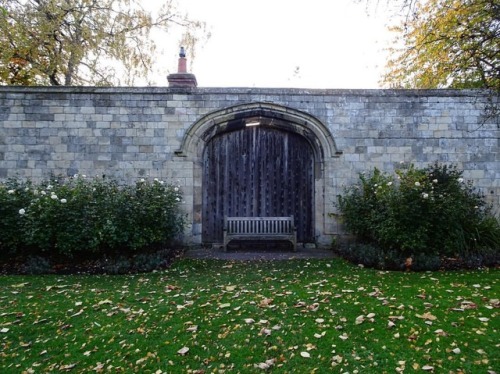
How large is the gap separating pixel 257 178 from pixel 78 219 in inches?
152

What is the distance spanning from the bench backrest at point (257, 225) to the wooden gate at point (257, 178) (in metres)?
0.52

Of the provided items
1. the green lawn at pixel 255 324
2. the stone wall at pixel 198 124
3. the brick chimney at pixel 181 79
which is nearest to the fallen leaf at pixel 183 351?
the green lawn at pixel 255 324

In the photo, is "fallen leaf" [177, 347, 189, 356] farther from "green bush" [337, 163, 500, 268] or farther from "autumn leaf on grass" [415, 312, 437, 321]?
"green bush" [337, 163, 500, 268]

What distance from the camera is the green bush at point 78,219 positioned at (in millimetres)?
6441

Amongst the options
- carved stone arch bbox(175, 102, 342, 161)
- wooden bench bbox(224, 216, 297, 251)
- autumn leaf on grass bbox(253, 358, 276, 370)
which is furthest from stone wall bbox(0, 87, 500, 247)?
autumn leaf on grass bbox(253, 358, 276, 370)

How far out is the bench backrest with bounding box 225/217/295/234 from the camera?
7973 millimetres

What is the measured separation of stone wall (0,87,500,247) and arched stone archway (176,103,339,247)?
0.21 feet

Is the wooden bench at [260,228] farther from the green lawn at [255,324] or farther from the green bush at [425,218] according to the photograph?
the green lawn at [255,324]

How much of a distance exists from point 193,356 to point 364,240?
523 centimetres

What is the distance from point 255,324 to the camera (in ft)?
12.6

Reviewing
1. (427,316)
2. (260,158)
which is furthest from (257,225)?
(427,316)

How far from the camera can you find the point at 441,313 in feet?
13.0

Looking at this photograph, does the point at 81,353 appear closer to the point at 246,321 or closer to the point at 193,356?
the point at 193,356

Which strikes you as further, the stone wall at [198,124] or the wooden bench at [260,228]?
the stone wall at [198,124]
